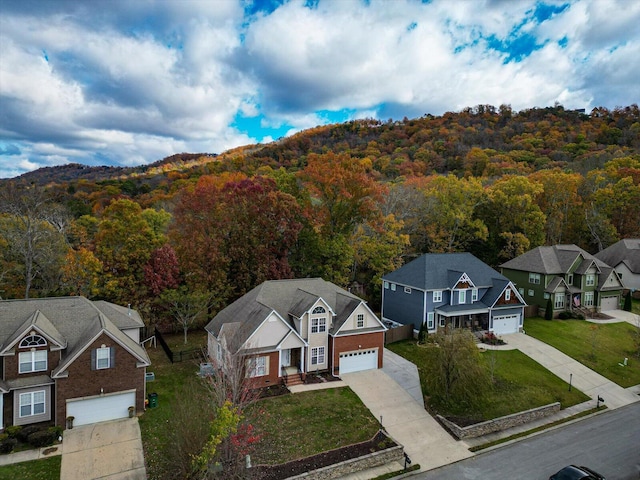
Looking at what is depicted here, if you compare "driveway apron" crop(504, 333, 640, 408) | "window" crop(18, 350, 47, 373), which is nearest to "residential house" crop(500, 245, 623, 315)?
"driveway apron" crop(504, 333, 640, 408)

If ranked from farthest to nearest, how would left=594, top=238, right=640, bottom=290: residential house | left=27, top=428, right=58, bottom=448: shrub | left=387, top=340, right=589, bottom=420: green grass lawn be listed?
1. left=594, top=238, right=640, bottom=290: residential house
2. left=387, top=340, right=589, bottom=420: green grass lawn
3. left=27, top=428, right=58, bottom=448: shrub

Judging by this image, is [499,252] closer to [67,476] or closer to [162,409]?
[162,409]

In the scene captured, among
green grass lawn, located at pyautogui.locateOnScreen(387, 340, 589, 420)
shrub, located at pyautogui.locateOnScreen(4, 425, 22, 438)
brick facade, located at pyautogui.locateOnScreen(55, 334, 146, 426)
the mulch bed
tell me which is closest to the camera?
the mulch bed

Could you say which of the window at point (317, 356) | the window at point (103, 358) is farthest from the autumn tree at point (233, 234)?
the window at point (103, 358)

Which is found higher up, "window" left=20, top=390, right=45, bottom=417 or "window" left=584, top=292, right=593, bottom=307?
"window" left=584, top=292, right=593, bottom=307

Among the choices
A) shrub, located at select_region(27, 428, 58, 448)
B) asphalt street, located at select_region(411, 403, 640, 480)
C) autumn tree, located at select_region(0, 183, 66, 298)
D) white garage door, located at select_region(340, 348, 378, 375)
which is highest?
autumn tree, located at select_region(0, 183, 66, 298)

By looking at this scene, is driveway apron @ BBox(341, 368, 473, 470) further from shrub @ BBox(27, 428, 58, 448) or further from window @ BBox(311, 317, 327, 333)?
shrub @ BBox(27, 428, 58, 448)

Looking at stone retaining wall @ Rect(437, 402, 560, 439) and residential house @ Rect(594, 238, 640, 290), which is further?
residential house @ Rect(594, 238, 640, 290)

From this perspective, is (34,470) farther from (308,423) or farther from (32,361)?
(308,423)
